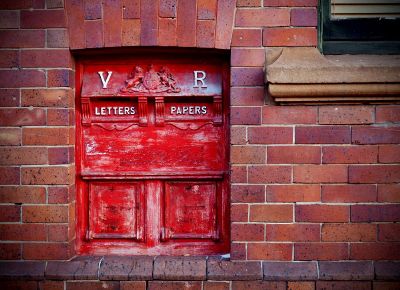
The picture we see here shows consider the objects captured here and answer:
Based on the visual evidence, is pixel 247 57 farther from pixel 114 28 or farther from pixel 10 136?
pixel 10 136

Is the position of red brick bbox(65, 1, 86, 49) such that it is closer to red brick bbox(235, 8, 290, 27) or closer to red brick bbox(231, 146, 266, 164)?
red brick bbox(235, 8, 290, 27)

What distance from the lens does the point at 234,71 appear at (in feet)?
8.96

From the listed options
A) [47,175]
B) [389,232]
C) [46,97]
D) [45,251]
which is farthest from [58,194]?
[389,232]

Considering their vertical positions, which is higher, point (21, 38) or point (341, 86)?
point (21, 38)

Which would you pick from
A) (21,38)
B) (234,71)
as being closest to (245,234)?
(234,71)

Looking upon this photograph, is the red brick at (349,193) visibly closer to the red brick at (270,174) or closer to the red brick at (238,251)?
the red brick at (270,174)

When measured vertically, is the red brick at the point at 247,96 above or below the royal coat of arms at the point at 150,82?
below

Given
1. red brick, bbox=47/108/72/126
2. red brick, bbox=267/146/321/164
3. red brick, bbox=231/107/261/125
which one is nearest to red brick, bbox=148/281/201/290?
red brick, bbox=267/146/321/164

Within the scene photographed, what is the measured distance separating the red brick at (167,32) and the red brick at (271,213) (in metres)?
1.14

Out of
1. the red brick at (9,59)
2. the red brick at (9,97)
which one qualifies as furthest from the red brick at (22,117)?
the red brick at (9,59)

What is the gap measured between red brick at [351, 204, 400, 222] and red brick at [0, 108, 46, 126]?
203 cm

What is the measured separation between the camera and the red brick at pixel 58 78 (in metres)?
2.77

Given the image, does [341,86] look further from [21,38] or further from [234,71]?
[21,38]

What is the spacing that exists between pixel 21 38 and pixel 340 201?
2233mm
